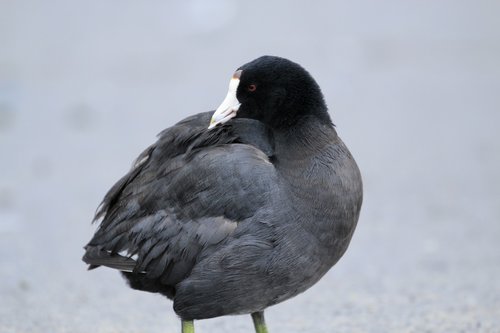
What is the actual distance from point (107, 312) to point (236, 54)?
5.51 metres

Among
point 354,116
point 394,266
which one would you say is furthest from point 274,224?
point 354,116

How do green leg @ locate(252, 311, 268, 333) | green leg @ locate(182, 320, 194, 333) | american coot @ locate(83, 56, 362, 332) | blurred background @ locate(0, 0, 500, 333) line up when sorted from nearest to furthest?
american coot @ locate(83, 56, 362, 332), green leg @ locate(182, 320, 194, 333), green leg @ locate(252, 311, 268, 333), blurred background @ locate(0, 0, 500, 333)

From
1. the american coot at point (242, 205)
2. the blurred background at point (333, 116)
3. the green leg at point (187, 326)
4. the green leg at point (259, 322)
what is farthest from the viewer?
the blurred background at point (333, 116)

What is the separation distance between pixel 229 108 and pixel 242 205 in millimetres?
460

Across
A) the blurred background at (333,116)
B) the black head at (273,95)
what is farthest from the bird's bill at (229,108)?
Answer: the blurred background at (333,116)

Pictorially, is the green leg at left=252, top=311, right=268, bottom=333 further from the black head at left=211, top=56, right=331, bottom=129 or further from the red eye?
the red eye

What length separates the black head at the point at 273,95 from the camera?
3998 mm

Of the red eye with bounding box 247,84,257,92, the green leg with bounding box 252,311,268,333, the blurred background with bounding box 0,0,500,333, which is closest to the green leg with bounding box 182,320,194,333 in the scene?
the green leg with bounding box 252,311,268,333

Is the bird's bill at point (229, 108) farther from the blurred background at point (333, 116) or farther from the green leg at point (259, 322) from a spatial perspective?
the blurred background at point (333, 116)

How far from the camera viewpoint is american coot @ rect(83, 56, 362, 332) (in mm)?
3764

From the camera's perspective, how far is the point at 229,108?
4.05 meters

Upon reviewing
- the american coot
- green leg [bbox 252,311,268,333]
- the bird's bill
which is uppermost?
the bird's bill

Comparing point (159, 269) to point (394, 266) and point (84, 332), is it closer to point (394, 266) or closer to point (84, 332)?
point (84, 332)

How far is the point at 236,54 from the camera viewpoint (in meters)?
10.2
